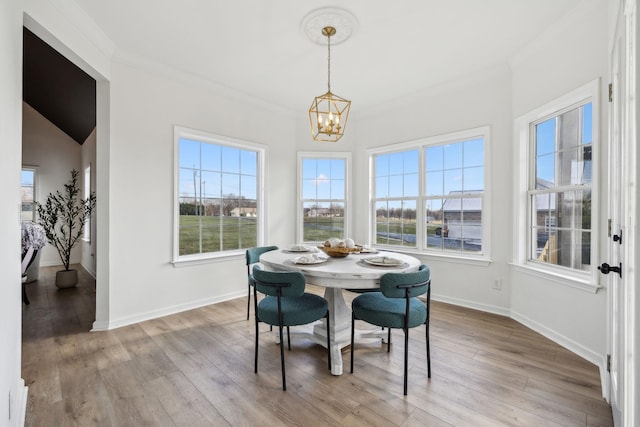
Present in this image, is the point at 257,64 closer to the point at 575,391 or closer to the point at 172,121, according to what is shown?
the point at 172,121

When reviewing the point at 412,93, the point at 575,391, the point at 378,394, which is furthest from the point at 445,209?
the point at 378,394

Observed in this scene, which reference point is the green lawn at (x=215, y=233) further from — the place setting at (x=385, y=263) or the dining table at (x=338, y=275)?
the place setting at (x=385, y=263)

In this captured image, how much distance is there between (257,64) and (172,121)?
1.18 metres

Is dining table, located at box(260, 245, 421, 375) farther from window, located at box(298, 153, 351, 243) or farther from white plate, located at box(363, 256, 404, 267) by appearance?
window, located at box(298, 153, 351, 243)

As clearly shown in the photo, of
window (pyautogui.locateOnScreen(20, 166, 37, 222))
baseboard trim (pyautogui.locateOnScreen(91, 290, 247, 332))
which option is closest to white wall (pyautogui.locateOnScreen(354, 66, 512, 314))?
baseboard trim (pyautogui.locateOnScreen(91, 290, 247, 332))

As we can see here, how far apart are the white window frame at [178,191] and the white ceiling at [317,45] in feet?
2.26

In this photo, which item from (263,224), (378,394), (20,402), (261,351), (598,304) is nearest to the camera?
(20,402)

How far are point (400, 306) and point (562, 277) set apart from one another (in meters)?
1.61

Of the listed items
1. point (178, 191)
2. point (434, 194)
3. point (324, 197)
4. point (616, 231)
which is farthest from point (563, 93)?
point (178, 191)

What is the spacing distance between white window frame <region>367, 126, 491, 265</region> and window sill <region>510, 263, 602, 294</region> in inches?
17.7

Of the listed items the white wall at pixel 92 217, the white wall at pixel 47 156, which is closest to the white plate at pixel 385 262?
the white wall at pixel 92 217

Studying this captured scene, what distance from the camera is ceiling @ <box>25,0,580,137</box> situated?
2.38 metres

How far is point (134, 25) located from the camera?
2602 millimetres

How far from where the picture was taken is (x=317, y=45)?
289 centimetres
